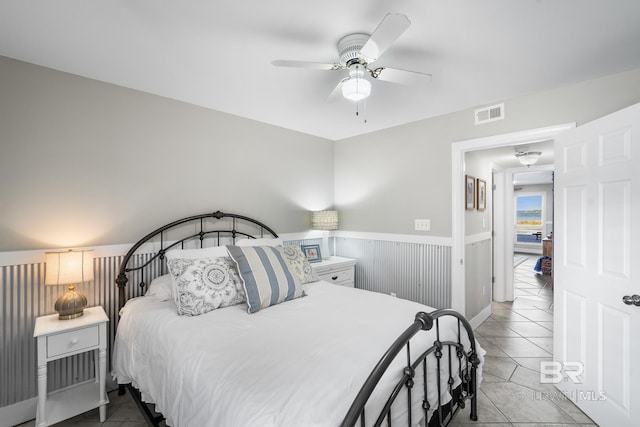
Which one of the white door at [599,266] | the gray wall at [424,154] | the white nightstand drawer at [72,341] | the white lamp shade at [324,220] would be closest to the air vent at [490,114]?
the gray wall at [424,154]

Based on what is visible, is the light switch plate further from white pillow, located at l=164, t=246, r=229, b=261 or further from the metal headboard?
white pillow, located at l=164, t=246, r=229, b=261

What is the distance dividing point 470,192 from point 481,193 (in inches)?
19.4

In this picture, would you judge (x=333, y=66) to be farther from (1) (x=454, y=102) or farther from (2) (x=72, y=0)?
(1) (x=454, y=102)

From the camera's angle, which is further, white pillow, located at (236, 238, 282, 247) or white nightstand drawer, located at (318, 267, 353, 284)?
white nightstand drawer, located at (318, 267, 353, 284)

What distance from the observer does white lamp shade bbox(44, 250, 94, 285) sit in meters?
1.98

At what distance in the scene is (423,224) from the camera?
11.1ft

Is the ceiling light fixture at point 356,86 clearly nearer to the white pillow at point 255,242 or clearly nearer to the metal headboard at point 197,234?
the white pillow at point 255,242

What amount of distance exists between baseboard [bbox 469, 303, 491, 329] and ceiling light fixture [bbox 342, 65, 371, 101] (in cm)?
301

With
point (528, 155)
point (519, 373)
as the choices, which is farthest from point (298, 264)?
point (528, 155)

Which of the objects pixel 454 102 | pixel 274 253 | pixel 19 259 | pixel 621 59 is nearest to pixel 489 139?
pixel 454 102

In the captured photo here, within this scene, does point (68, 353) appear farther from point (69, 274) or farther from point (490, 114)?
point (490, 114)

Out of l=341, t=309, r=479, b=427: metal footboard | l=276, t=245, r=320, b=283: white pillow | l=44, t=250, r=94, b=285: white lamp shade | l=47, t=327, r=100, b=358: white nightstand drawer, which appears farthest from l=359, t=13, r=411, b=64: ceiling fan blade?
l=47, t=327, r=100, b=358: white nightstand drawer

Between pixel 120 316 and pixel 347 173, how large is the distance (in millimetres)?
3032

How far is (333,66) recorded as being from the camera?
1.82m
